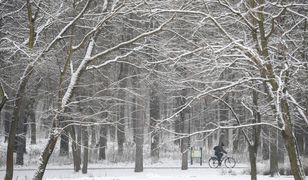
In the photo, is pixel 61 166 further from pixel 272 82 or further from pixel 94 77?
pixel 272 82

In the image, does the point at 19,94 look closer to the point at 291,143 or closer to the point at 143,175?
the point at 291,143

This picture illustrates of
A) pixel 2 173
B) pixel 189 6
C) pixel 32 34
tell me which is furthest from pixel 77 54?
pixel 2 173

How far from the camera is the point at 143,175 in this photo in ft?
69.7

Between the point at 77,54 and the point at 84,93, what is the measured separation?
4.10 meters

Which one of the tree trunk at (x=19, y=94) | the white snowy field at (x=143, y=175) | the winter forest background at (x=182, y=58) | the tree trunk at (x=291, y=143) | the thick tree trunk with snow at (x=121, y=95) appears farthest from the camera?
the white snowy field at (x=143, y=175)

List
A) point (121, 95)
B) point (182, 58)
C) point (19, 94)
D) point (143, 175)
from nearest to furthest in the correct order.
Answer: point (182, 58) < point (19, 94) < point (121, 95) < point (143, 175)

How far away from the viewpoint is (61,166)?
28172 millimetres

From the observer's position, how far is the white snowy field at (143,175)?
19.8 metres

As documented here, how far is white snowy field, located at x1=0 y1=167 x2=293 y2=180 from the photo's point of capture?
19.8 m

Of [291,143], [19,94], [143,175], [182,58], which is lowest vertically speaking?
[143,175]

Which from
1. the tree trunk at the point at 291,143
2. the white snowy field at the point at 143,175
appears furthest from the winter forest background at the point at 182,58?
the white snowy field at the point at 143,175

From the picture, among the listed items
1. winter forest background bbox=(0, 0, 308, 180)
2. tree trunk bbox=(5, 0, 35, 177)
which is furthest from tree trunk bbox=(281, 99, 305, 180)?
tree trunk bbox=(5, 0, 35, 177)

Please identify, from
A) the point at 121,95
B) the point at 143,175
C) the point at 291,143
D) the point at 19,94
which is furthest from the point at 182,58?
the point at 143,175

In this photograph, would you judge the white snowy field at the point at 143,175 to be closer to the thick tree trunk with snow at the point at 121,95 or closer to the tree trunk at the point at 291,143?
the thick tree trunk with snow at the point at 121,95
